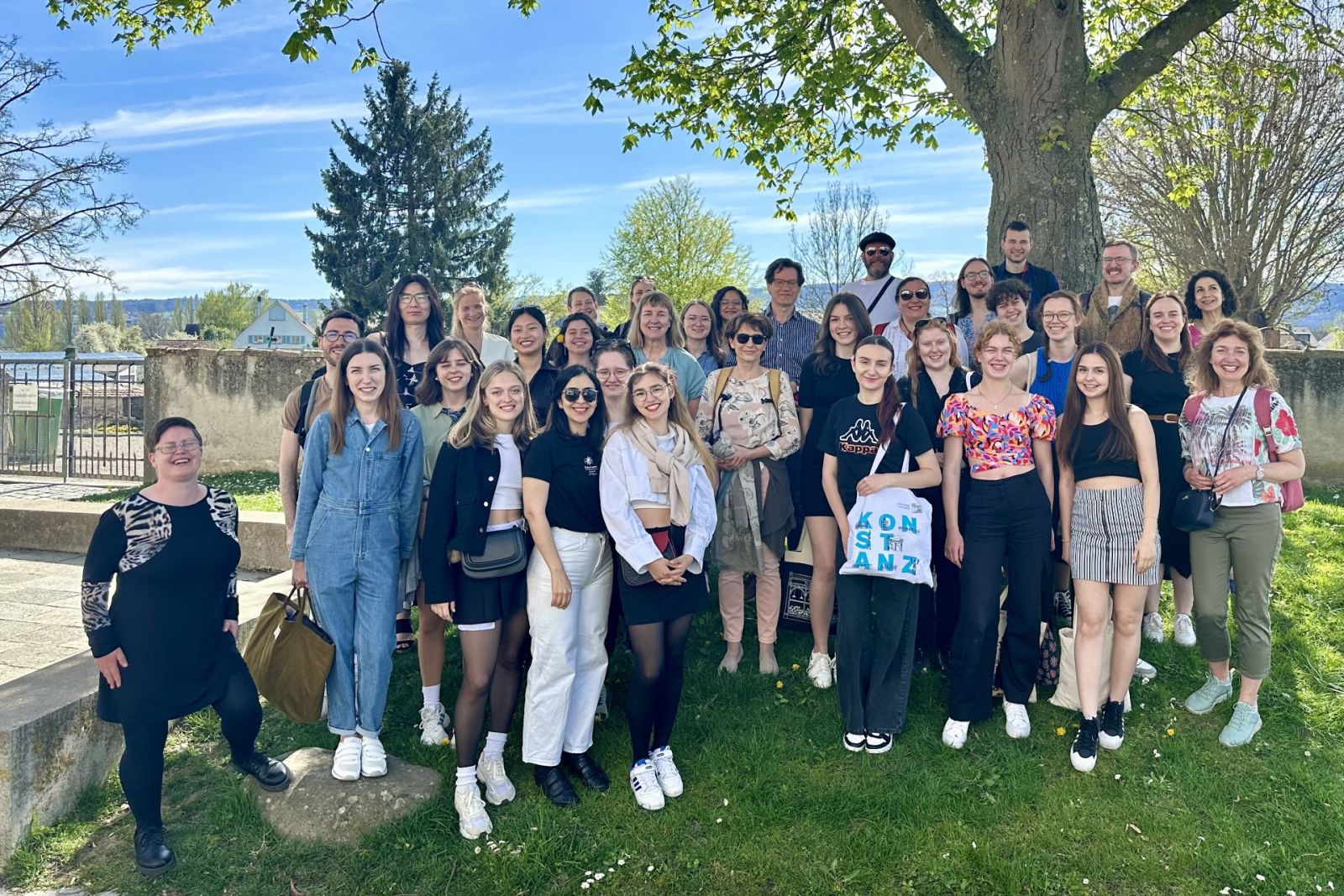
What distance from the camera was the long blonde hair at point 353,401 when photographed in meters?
4.15

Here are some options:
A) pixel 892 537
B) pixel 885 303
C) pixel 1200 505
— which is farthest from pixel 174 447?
pixel 1200 505

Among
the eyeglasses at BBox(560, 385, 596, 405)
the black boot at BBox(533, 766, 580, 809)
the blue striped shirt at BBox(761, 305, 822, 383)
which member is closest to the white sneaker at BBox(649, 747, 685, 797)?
the black boot at BBox(533, 766, 580, 809)

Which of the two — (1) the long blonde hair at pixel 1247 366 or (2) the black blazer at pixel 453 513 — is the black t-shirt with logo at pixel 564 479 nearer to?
(2) the black blazer at pixel 453 513

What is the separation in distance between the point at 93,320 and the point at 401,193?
92795 millimetres

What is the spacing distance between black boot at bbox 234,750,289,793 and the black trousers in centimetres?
338

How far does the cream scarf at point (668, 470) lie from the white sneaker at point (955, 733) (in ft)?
5.91

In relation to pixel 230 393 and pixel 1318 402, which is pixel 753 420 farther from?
pixel 230 393

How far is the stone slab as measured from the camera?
3.97 m

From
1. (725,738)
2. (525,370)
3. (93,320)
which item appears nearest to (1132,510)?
(725,738)

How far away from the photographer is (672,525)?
4.15 meters

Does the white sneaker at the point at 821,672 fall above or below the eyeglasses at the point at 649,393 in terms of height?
below

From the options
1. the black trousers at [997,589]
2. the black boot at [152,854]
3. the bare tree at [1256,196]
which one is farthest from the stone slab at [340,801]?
the bare tree at [1256,196]

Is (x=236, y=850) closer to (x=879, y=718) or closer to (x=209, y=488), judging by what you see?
(x=209, y=488)

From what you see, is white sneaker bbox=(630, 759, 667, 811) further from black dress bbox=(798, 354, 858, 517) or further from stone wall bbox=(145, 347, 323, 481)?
stone wall bbox=(145, 347, 323, 481)
